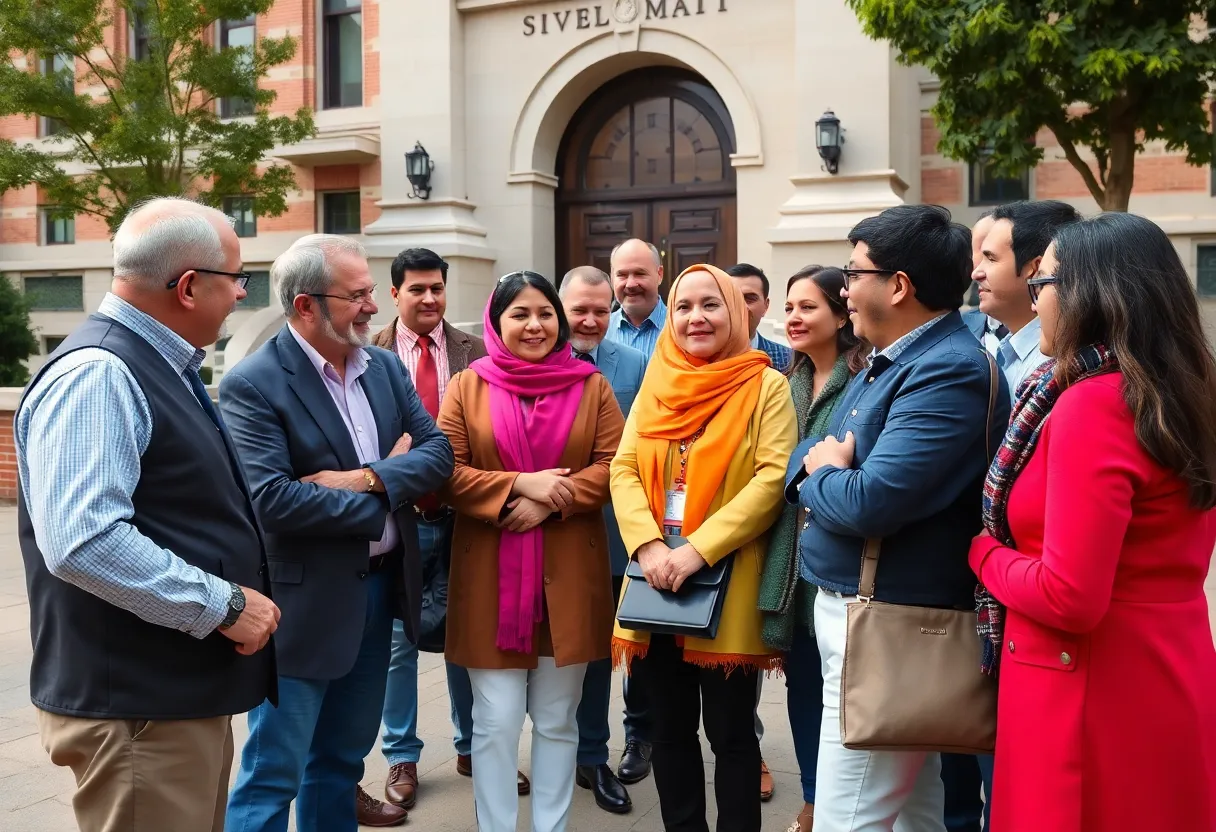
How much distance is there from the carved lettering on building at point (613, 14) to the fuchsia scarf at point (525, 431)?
1011cm

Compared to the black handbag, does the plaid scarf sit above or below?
above

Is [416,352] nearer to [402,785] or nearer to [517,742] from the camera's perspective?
[402,785]

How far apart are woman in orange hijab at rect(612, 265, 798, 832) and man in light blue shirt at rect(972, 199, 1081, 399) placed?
74 centimetres

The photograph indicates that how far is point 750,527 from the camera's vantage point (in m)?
3.18

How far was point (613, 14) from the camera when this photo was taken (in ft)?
42.4

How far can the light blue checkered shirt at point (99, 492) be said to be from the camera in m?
2.12

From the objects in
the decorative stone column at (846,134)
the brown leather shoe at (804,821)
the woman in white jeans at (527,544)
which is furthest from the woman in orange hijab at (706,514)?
the decorative stone column at (846,134)

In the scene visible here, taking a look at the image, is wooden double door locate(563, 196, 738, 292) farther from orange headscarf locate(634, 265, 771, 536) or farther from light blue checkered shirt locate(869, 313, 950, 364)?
light blue checkered shirt locate(869, 313, 950, 364)

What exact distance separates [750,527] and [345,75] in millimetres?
14393

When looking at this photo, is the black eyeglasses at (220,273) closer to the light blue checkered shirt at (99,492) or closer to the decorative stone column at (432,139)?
the light blue checkered shirt at (99,492)

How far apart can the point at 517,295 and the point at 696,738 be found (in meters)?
1.63

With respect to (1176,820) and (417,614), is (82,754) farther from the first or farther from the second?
(1176,820)

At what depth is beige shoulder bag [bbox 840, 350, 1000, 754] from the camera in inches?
96.9

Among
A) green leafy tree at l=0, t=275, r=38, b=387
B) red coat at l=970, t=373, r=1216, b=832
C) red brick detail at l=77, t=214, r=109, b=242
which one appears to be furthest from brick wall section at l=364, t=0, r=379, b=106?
red coat at l=970, t=373, r=1216, b=832
